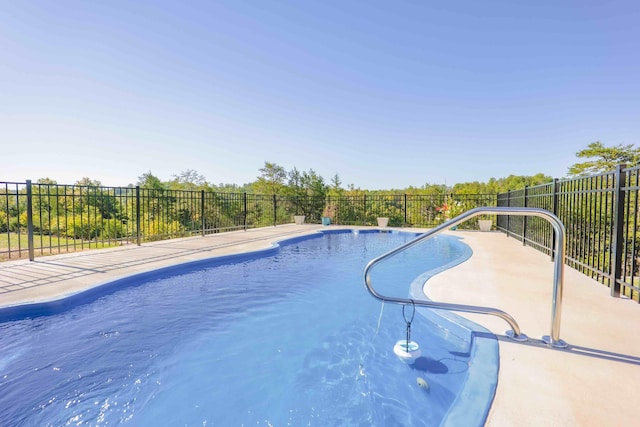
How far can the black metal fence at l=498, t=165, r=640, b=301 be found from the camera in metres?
3.56

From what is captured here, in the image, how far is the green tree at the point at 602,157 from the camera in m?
18.5

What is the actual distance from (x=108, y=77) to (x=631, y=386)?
40.7 ft

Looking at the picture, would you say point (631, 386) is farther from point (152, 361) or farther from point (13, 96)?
point (13, 96)

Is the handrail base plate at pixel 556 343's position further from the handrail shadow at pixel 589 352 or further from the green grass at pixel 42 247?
the green grass at pixel 42 247

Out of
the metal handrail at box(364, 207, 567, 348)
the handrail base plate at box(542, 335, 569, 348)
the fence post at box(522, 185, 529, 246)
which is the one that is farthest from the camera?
the fence post at box(522, 185, 529, 246)

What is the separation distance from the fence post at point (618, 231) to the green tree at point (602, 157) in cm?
2036

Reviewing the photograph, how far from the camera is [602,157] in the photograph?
19.4 meters

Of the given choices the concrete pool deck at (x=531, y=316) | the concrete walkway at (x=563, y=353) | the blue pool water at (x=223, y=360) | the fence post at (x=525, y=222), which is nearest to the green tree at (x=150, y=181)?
the concrete pool deck at (x=531, y=316)

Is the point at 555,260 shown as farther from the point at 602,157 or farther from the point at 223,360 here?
the point at 602,157

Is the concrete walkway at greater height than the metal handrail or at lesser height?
lesser

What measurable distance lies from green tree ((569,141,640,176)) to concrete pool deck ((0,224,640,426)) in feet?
60.6

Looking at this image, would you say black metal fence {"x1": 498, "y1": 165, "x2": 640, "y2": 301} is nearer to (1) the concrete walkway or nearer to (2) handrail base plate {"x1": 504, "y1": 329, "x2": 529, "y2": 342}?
(1) the concrete walkway

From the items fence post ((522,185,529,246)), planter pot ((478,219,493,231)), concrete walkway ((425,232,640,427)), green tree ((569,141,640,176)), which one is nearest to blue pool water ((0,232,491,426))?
concrete walkway ((425,232,640,427))

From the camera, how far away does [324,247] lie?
9.25m
